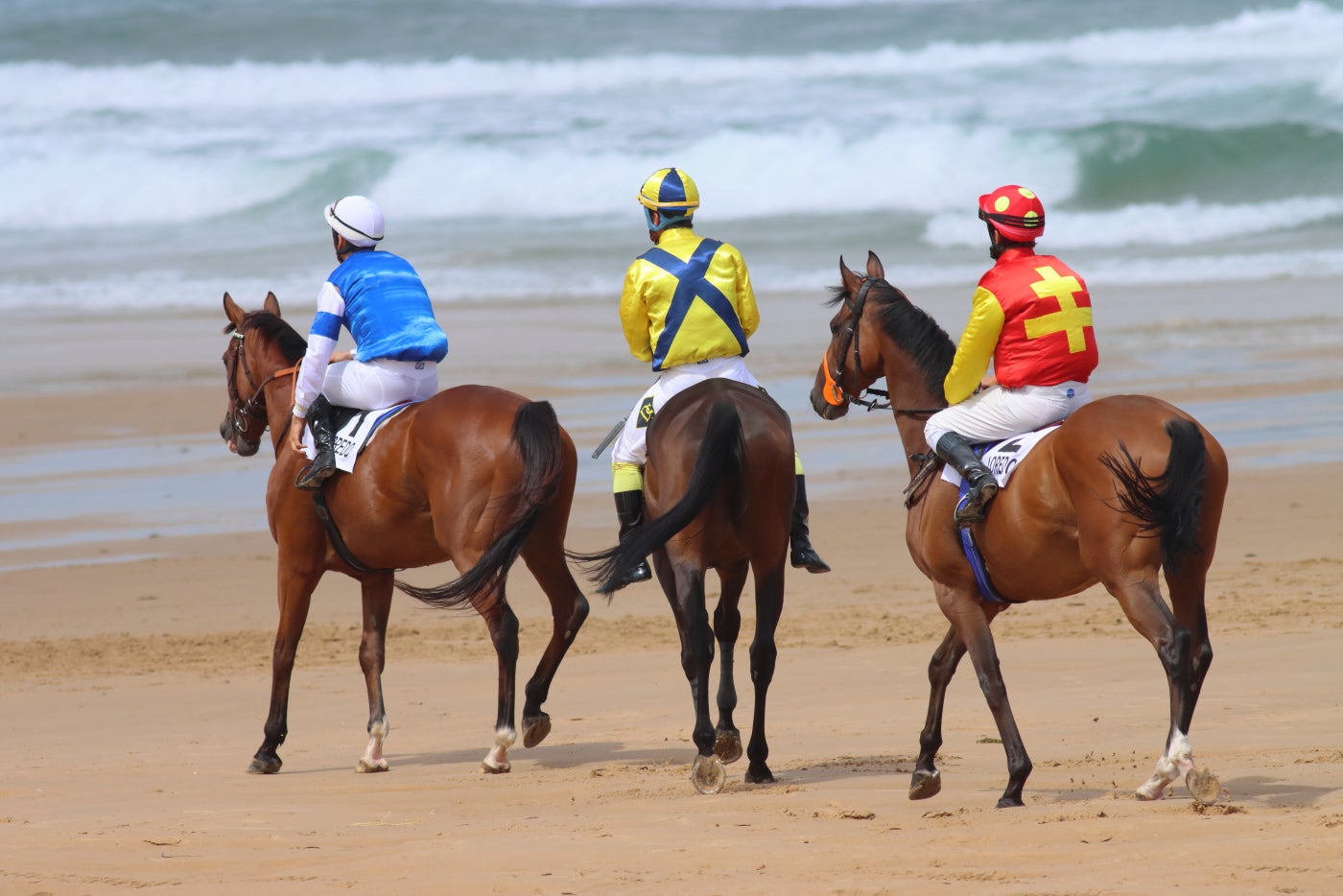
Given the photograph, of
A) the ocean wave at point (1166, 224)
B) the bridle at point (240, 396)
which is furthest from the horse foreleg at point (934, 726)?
the ocean wave at point (1166, 224)

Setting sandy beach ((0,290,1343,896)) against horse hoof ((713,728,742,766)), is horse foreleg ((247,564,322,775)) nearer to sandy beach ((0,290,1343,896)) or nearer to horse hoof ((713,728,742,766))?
sandy beach ((0,290,1343,896))

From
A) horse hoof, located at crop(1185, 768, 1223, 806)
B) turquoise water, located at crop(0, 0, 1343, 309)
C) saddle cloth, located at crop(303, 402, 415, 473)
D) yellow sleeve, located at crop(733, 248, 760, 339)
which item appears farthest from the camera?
turquoise water, located at crop(0, 0, 1343, 309)

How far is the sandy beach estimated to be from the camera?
5387 millimetres

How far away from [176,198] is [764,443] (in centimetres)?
3229

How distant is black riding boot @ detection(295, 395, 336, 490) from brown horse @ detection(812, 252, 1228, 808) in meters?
2.81

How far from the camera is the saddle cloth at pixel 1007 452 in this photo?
641cm

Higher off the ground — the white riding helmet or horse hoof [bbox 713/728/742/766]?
the white riding helmet

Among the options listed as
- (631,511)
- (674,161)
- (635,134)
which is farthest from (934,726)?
(635,134)

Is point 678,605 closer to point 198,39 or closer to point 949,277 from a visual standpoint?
point 949,277

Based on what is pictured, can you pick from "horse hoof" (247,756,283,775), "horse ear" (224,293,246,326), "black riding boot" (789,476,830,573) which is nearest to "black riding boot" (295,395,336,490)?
"horse ear" (224,293,246,326)

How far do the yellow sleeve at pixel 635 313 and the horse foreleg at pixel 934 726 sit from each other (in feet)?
6.32

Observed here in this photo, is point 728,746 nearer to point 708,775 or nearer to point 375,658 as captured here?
point 708,775

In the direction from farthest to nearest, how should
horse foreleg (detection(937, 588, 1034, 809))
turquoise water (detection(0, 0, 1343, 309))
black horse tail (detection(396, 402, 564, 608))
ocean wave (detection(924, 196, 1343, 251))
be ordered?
ocean wave (detection(924, 196, 1343, 251)), turquoise water (detection(0, 0, 1343, 309)), black horse tail (detection(396, 402, 564, 608)), horse foreleg (detection(937, 588, 1034, 809))

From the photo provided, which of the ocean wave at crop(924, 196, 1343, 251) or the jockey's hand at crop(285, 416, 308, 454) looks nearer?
the jockey's hand at crop(285, 416, 308, 454)
